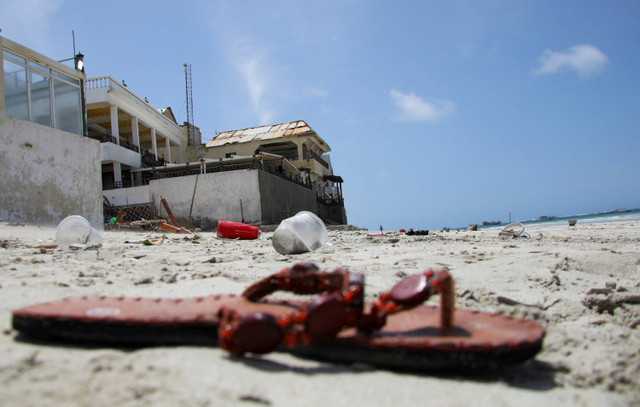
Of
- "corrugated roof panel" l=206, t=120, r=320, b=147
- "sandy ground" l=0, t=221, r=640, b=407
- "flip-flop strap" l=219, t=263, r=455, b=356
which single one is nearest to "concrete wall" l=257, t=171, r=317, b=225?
"corrugated roof panel" l=206, t=120, r=320, b=147

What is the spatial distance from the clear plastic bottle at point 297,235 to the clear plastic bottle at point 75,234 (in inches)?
82.0

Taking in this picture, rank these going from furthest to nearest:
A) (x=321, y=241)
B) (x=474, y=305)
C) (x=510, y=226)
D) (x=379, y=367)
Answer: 1. (x=510, y=226)
2. (x=321, y=241)
3. (x=474, y=305)
4. (x=379, y=367)

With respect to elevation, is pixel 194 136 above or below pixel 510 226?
above

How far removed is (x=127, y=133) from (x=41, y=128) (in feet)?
56.9

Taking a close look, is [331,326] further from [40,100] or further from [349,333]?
[40,100]

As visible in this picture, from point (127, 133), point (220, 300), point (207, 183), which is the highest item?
point (127, 133)

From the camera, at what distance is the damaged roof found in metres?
26.8

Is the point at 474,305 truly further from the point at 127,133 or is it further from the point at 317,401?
the point at 127,133

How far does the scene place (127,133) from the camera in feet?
82.3

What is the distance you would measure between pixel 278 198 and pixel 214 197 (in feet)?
9.90

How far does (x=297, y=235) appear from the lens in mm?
4285

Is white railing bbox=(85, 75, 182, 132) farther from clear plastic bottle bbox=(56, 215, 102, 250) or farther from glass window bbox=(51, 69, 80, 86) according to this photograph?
clear plastic bottle bbox=(56, 215, 102, 250)

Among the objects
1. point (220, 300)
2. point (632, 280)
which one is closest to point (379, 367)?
point (220, 300)

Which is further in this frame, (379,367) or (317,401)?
(379,367)
